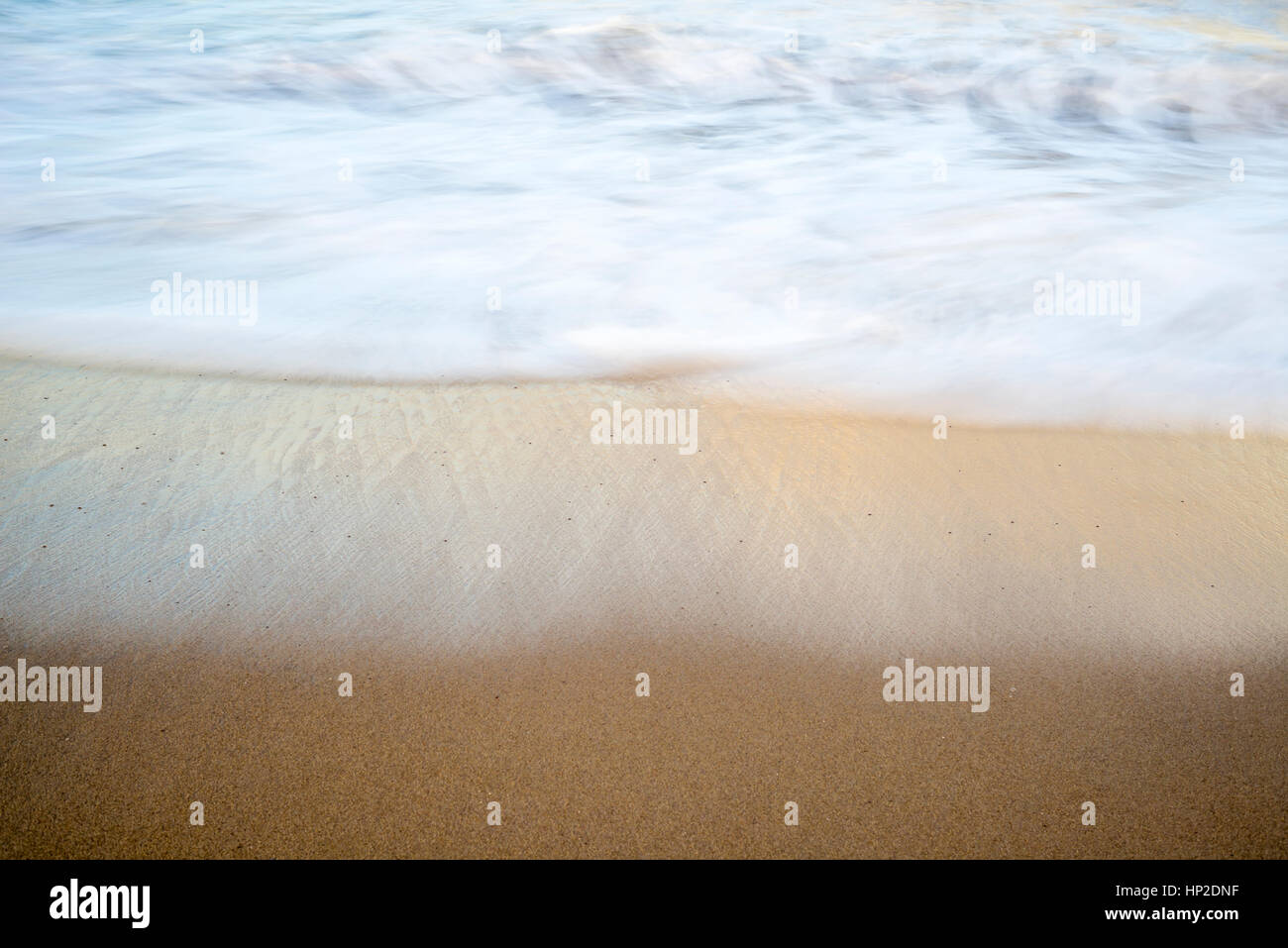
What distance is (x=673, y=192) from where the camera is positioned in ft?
23.8

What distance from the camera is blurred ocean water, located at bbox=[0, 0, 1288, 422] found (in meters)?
4.62

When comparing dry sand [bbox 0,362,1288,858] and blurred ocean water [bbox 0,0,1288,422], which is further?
blurred ocean water [bbox 0,0,1288,422]

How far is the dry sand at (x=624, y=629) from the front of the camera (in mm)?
2211

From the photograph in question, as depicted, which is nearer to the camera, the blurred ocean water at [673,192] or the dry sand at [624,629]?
the dry sand at [624,629]

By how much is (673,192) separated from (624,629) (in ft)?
16.8

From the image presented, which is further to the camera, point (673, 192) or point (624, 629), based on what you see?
point (673, 192)

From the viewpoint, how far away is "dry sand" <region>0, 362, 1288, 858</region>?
2.21 metres

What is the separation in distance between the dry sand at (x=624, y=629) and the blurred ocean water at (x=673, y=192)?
678 millimetres

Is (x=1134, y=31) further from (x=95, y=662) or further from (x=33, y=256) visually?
(x=95, y=662)

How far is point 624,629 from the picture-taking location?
2791 mm

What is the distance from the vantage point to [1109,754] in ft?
7.77

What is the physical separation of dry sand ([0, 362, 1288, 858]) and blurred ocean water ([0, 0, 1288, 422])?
2.23 ft
